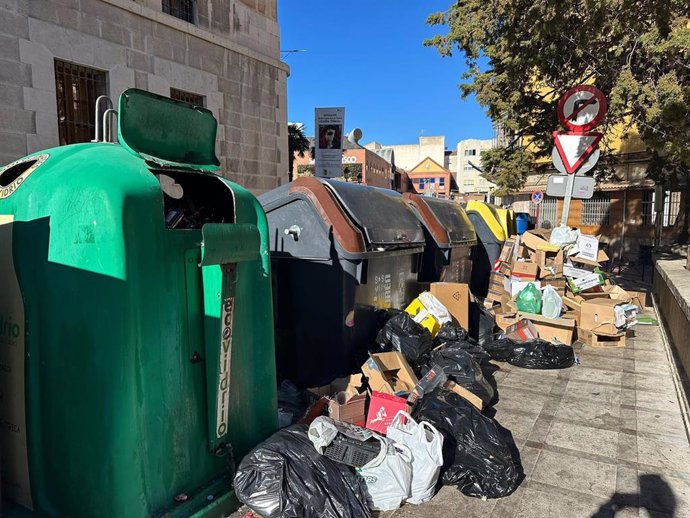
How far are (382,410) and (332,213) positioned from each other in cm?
158

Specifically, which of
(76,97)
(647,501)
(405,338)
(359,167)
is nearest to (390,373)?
(405,338)

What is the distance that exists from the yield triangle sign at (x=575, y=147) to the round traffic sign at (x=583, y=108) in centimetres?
11

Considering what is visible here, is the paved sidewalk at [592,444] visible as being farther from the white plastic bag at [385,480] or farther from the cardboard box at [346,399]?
the cardboard box at [346,399]

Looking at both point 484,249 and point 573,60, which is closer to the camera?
point 484,249

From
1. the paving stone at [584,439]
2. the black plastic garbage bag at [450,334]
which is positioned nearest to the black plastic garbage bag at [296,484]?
the paving stone at [584,439]

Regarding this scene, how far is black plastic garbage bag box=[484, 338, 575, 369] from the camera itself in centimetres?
467

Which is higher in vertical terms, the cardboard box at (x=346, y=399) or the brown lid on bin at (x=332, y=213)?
the brown lid on bin at (x=332, y=213)

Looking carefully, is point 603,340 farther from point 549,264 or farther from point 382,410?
point 382,410

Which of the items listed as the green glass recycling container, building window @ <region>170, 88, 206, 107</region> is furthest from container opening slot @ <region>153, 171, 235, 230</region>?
building window @ <region>170, 88, 206, 107</region>

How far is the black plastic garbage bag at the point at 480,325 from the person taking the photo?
200 inches

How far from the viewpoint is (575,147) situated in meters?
5.34

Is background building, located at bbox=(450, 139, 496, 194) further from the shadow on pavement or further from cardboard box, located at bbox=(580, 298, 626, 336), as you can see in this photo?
the shadow on pavement

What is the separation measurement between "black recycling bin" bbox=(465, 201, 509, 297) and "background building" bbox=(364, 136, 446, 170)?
220 feet

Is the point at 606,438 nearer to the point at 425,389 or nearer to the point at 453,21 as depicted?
the point at 425,389
